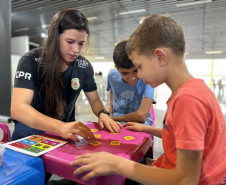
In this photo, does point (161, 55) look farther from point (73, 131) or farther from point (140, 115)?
point (140, 115)

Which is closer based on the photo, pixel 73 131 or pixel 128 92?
pixel 73 131

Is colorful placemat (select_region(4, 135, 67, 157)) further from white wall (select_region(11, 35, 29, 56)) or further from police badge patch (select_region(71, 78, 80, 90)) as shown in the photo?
white wall (select_region(11, 35, 29, 56))

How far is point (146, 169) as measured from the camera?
1.72 feet

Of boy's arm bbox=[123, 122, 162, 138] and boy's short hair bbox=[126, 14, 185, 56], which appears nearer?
boy's short hair bbox=[126, 14, 185, 56]

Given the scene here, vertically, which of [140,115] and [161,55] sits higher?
[161,55]

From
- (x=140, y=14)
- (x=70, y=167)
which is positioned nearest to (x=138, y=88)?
(x=70, y=167)

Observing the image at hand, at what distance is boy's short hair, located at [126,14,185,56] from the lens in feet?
1.88

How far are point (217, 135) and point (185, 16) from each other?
18.6 ft

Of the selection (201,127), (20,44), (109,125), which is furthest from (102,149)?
(20,44)

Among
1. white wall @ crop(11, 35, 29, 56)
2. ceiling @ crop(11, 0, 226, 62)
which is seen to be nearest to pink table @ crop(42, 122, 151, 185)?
ceiling @ crop(11, 0, 226, 62)

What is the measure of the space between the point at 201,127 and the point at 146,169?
0.20 meters

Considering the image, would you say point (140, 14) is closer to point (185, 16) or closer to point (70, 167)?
point (185, 16)

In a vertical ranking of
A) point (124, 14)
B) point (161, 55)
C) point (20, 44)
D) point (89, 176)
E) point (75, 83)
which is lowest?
point (89, 176)

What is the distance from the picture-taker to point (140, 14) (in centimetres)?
528
